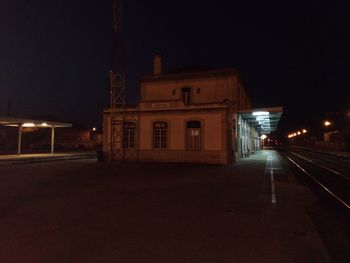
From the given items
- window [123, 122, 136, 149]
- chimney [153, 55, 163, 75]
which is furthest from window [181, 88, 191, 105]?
window [123, 122, 136, 149]

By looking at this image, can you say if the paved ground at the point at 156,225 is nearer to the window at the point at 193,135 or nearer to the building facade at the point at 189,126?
the building facade at the point at 189,126

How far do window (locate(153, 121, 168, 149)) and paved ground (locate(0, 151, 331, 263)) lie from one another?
43.2ft

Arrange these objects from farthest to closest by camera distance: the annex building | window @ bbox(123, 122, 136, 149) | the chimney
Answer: the chimney
window @ bbox(123, 122, 136, 149)
the annex building

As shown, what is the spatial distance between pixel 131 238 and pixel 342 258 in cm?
341

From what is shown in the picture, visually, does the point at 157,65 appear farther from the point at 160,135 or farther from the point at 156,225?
the point at 156,225

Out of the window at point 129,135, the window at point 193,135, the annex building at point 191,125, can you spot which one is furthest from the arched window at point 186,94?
the window at point 129,135

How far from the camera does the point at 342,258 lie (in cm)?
476

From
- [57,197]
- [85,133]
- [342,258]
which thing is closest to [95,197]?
[57,197]

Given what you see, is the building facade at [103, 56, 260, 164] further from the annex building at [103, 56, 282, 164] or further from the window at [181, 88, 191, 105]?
the window at [181, 88, 191, 105]

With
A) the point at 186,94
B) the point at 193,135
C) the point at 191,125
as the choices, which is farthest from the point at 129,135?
the point at 186,94

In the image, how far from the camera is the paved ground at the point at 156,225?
4895 millimetres

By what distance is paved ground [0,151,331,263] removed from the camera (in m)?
4.89

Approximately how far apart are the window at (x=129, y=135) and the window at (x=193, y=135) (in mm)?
4644

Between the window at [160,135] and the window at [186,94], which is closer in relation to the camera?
the window at [160,135]
